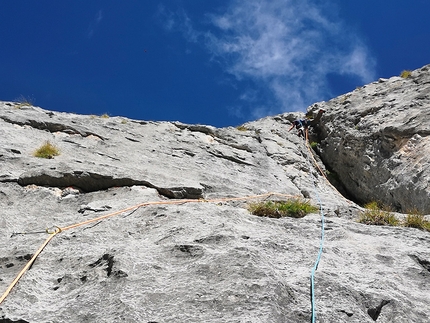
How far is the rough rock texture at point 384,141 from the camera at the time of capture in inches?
545

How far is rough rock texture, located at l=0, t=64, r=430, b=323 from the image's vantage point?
4684mm

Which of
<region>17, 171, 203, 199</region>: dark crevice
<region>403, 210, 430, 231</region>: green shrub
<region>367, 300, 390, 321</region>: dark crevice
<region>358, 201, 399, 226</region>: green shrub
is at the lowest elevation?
<region>367, 300, 390, 321</region>: dark crevice

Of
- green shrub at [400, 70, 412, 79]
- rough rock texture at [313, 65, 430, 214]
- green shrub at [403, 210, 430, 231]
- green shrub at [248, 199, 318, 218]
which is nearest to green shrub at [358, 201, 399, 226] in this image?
green shrub at [403, 210, 430, 231]

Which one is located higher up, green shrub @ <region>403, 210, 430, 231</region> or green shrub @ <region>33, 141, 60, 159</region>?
green shrub @ <region>33, 141, 60, 159</region>

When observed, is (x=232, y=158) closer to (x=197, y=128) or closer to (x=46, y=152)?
(x=197, y=128)

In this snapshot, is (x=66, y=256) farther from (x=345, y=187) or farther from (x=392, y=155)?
(x=345, y=187)

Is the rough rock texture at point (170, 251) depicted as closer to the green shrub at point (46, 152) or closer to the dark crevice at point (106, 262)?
the dark crevice at point (106, 262)

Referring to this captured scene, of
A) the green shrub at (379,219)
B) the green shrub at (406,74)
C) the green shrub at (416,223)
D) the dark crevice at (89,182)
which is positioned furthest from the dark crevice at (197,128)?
the green shrub at (416,223)

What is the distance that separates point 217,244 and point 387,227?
3391mm

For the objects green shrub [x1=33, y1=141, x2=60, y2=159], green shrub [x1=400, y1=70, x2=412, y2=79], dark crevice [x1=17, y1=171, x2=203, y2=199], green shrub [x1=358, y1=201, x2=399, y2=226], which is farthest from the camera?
green shrub [x1=400, y1=70, x2=412, y2=79]

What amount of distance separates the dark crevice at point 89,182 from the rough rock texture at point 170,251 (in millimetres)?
21

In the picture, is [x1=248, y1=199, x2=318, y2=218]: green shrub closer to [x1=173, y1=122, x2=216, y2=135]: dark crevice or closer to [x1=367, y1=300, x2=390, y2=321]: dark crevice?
[x1=367, y1=300, x2=390, y2=321]: dark crevice

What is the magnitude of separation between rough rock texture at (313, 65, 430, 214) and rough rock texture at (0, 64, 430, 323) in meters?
4.85

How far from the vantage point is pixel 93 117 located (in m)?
15.2
